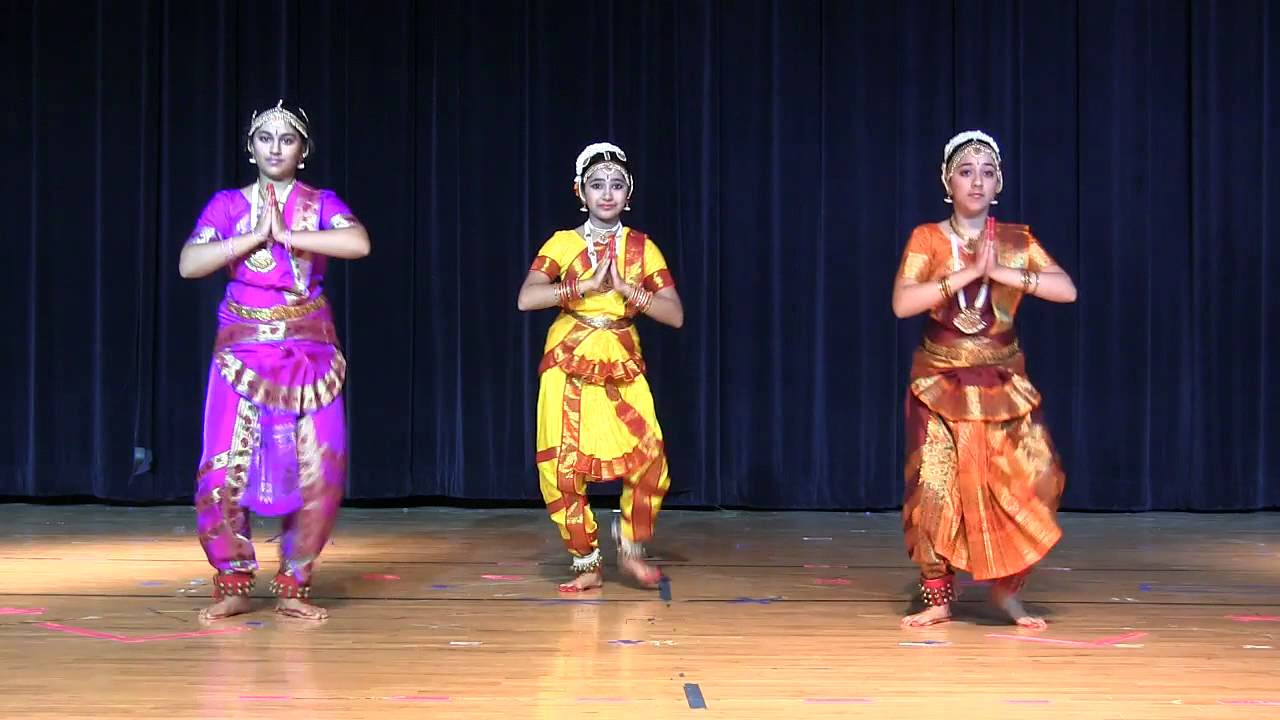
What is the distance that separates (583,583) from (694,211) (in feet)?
8.94

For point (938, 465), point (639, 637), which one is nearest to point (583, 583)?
point (639, 637)

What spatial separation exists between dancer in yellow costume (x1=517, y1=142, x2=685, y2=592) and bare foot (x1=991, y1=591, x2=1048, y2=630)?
3.49ft

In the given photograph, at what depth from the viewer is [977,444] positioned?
152 inches

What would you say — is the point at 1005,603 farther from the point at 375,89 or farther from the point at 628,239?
the point at 375,89

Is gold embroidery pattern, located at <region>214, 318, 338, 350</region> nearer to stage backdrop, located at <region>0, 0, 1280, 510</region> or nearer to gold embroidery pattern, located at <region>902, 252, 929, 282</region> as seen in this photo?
gold embroidery pattern, located at <region>902, 252, 929, 282</region>

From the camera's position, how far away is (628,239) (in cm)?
447

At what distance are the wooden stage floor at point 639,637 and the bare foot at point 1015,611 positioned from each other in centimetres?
6

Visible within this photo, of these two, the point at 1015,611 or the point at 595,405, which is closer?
the point at 1015,611

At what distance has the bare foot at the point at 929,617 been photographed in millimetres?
3873

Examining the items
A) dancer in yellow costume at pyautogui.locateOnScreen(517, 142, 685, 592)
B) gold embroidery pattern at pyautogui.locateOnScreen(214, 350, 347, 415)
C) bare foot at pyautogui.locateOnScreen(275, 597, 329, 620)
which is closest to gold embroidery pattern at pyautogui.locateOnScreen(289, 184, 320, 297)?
gold embroidery pattern at pyautogui.locateOnScreen(214, 350, 347, 415)

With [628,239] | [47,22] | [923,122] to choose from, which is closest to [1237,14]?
[923,122]

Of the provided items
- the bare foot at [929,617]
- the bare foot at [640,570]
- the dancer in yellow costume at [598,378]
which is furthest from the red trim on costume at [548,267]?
the bare foot at [929,617]

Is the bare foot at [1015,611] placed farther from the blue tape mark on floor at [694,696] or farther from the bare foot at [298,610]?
the bare foot at [298,610]

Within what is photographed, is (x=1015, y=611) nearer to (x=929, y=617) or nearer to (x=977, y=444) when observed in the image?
(x=929, y=617)
